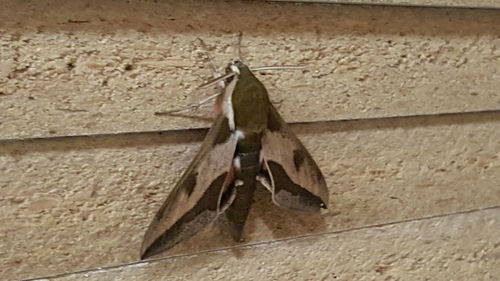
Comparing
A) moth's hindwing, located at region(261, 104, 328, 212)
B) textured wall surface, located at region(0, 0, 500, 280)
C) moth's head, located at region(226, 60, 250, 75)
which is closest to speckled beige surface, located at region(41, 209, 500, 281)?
textured wall surface, located at region(0, 0, 500, 280)

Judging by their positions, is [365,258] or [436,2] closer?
[436,2]

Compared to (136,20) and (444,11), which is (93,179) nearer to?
(136,20)

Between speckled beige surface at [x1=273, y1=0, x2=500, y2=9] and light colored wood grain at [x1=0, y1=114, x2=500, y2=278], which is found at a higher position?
speckled beige surface at [x1=273, y1=0, x2=500, y2=9]

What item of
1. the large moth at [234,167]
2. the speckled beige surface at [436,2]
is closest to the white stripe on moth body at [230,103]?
the large moth at [234,167]

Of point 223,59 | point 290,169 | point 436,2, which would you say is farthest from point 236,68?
point 436,2

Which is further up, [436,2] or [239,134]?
[436,2]

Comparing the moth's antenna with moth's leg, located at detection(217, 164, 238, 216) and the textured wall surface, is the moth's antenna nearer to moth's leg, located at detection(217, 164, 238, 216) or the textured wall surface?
the textured wall surface

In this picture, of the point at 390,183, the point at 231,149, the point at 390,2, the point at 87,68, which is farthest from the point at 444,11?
the point at 87,68

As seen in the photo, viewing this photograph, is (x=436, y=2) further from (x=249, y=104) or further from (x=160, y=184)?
(x=160, y=184)
